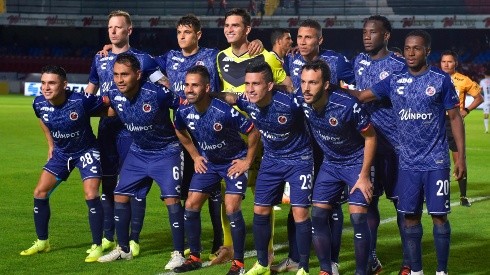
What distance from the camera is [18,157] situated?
19062 millimetres

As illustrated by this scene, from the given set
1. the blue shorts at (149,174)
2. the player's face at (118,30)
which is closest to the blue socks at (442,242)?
the blue shorts at (149,174)

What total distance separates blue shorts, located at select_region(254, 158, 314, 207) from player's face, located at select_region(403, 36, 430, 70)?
1209 millimetres

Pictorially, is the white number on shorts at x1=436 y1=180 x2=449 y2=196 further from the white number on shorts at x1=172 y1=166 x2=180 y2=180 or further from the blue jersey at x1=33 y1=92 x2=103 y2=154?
the blue jersey at x1=33 y1=92 x2=103 y2=154

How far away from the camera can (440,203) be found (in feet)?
25.9

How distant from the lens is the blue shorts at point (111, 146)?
9836mm

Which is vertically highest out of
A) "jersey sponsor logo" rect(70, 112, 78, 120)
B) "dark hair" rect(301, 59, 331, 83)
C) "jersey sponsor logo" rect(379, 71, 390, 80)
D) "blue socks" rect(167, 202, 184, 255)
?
"dark hair" rect(301, 59, 331, 83)

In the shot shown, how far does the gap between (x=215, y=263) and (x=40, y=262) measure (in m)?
1.64

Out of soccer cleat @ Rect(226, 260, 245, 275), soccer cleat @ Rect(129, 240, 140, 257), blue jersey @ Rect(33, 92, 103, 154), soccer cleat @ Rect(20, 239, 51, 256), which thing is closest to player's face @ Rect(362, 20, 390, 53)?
soccer cleat @ Rect(226, 260, 245, 275)

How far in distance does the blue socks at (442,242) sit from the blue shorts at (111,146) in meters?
3.34

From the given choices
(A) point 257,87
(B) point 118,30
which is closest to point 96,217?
(B) point 118,30

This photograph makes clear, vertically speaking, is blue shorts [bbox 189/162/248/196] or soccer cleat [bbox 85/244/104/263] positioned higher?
blue shorts [bbox 189/162/248/196]

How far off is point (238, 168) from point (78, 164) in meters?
1.76

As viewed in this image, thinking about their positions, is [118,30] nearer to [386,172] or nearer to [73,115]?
[73,115]

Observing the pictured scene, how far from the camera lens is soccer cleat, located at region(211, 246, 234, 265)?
9.26 m
